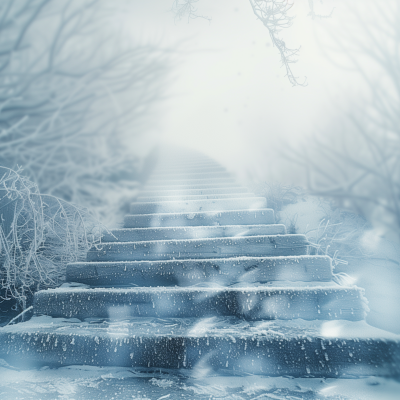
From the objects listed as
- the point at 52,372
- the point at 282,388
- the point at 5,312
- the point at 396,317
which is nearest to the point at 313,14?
the point at 396,317

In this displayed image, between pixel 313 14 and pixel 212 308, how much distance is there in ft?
8.95

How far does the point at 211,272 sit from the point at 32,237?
1414mm

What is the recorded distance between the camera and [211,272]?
1576mm

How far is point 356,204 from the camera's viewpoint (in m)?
3.46

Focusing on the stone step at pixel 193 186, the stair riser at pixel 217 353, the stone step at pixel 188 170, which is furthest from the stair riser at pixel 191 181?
the stair riser at pixel 217 353

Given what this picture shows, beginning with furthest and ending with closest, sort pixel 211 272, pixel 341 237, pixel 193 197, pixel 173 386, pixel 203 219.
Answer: pixel 193 197 → pixel 341 237 → pixel 203 219 → pixel 211 272 → pixel 173 386

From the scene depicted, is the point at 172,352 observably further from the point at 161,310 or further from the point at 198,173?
the point at 198,173

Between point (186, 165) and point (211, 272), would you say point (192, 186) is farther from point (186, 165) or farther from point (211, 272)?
point (211, 272)

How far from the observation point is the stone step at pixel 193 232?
6.73ft

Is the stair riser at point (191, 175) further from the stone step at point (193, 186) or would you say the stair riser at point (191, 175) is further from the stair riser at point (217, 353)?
the stair riser at point (217, 353)

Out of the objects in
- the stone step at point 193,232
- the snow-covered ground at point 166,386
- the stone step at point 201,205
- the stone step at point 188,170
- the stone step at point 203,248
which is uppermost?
the stone step at point 188,170

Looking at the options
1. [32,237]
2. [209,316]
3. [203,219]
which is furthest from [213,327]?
[32,237]

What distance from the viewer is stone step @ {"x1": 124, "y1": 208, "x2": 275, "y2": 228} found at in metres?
2.24

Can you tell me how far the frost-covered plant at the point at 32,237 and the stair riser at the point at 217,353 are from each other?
510mm
